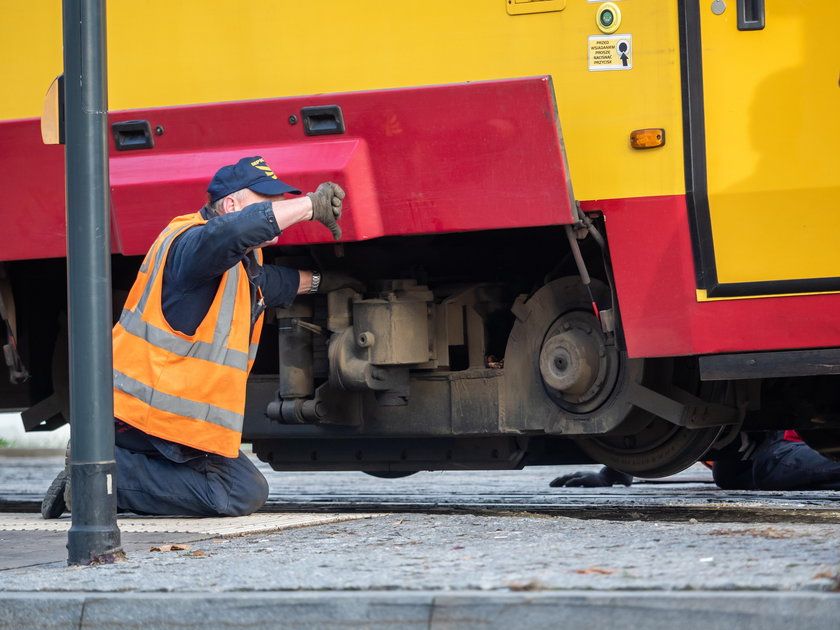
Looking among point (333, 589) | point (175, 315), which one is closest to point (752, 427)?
point (175, 315)

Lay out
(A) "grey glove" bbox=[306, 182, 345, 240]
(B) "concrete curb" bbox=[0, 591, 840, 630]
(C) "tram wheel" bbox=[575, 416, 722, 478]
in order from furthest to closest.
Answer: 1. (C) "tram wheel" bbox=[575, 416, 722, 478]
2. (A) "grey glove" bbox=[306, 182, 345, 240]
3. (B) "concrete curb" bbox=[0, 591, 840, 630]

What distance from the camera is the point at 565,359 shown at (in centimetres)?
512

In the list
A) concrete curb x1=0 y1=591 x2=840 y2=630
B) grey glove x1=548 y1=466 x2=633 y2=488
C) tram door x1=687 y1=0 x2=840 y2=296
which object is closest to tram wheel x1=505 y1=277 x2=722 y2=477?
tram door x1=687 y1=0 x2=840 y2=296

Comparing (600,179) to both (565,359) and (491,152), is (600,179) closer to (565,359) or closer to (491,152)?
(491,152)

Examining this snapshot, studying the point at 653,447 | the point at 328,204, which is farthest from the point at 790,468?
the point at 328,204

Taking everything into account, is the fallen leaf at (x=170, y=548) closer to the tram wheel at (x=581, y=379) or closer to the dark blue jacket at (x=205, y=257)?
the dark blue jacket at (x=205, y=257)

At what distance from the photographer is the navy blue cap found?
187 inches

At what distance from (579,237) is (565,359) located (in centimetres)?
53

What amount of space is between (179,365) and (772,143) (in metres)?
2.29

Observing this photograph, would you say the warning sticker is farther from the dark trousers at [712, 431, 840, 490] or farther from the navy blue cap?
the dark trousers at [712, 431, 840, 490]

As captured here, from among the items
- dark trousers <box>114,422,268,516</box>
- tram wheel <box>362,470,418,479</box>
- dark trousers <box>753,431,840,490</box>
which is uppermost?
dark trousers <box>114,422,268,516</box>

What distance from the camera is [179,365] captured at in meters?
4.75

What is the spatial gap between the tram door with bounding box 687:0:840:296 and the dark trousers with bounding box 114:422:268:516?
2.00 m

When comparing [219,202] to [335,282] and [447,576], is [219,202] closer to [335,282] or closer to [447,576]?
[335,282]
